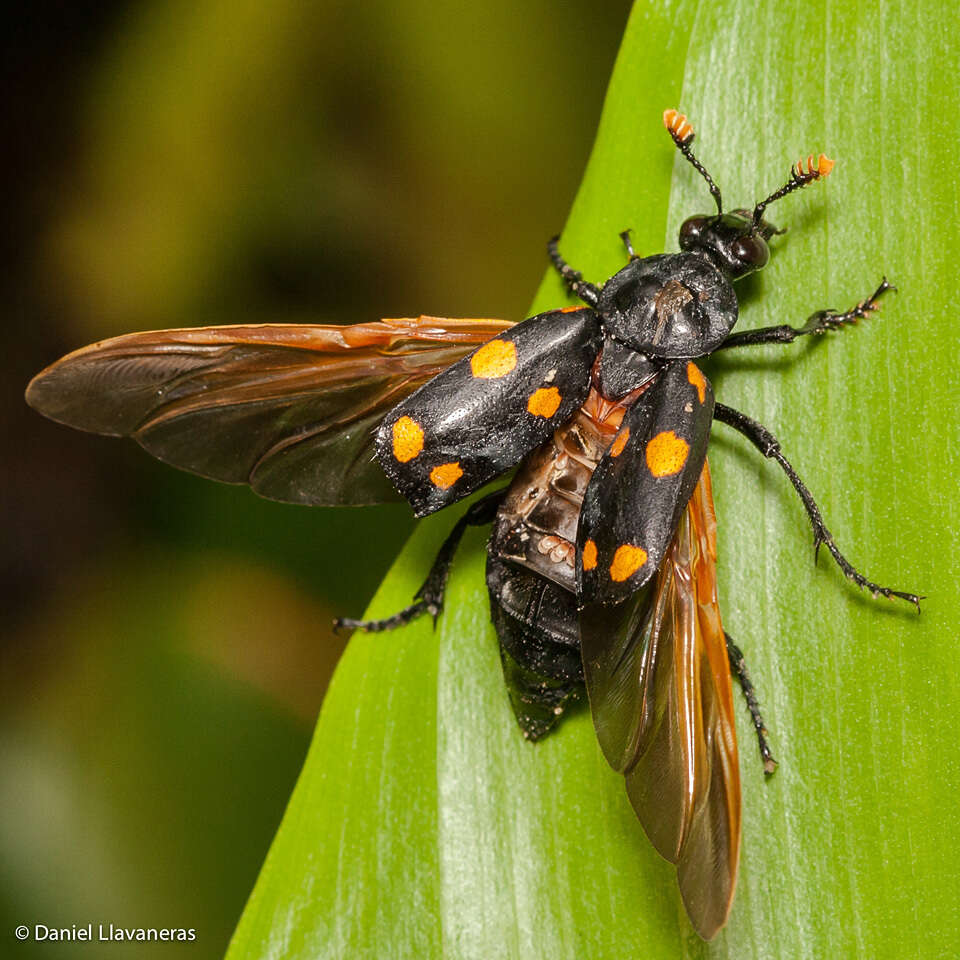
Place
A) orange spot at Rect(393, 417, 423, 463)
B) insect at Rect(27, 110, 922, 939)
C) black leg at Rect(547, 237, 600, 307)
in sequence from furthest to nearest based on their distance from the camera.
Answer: black leg at Rect(547, 237, 600, 307) → orange spot at Rect(393, 417, 423, 463) → insect at Rect(27, 110, 922, 939)

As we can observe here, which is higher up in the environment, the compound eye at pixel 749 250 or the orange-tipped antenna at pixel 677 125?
the orange-tipped antenna at pixel 677 125

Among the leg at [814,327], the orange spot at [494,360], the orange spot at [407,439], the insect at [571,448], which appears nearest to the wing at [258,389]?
the insect at [571,448]

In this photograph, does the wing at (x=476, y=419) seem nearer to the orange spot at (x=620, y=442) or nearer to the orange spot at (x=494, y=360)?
the orange spot at (x=494, y=360)

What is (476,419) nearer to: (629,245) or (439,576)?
(439,576)

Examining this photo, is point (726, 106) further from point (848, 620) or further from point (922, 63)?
point (848, 620)

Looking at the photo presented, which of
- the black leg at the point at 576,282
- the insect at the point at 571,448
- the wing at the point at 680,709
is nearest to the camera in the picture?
the wing at the point at 680,709

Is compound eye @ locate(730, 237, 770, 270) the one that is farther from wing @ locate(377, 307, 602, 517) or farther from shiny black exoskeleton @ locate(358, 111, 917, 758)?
wing @ locate(377, 307, 602, 517)

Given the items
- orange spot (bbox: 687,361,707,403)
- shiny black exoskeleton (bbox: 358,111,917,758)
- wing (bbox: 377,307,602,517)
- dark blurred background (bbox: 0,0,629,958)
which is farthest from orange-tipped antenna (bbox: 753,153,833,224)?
dark blurred background (bbox: 0,0,629,958)
